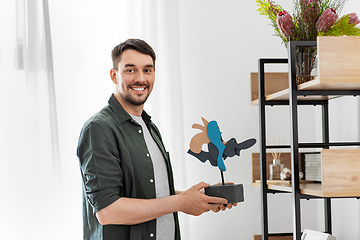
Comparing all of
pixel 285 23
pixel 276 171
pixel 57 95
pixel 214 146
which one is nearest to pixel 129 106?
pixel 214 146

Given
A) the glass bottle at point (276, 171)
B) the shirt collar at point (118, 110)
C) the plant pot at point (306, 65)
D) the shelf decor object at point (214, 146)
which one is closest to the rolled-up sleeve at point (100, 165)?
the shirt collar at point (118, 110)

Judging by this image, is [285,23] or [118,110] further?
[285,23]

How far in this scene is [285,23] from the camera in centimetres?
157

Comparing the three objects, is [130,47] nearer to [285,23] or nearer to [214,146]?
[214,146]

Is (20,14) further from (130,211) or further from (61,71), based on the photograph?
(130,211)

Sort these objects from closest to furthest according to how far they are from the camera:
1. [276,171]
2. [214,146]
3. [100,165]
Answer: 1. [100,165]
2. [214,146]
3. [276,171]

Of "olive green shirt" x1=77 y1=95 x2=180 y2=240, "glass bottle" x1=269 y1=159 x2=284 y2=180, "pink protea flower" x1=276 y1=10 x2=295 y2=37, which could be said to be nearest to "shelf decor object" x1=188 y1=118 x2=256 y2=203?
"olive green shirt" x1=77 y1=95 x2=180 y2=240

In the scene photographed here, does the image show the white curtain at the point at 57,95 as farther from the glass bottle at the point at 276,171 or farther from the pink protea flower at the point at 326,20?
the pink protea flower at the point at 326,20

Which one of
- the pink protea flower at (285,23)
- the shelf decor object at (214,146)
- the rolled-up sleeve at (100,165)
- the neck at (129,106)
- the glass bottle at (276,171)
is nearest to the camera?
the rolled-up sleeve at (100,165)

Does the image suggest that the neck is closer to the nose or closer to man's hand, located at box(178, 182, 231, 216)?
the nose

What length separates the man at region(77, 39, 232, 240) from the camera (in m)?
1.13

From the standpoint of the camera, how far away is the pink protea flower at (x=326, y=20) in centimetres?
146

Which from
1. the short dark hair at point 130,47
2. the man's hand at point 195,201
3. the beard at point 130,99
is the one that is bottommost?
the man's hand at point 195,201

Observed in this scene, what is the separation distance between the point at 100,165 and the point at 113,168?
0.04 meters
